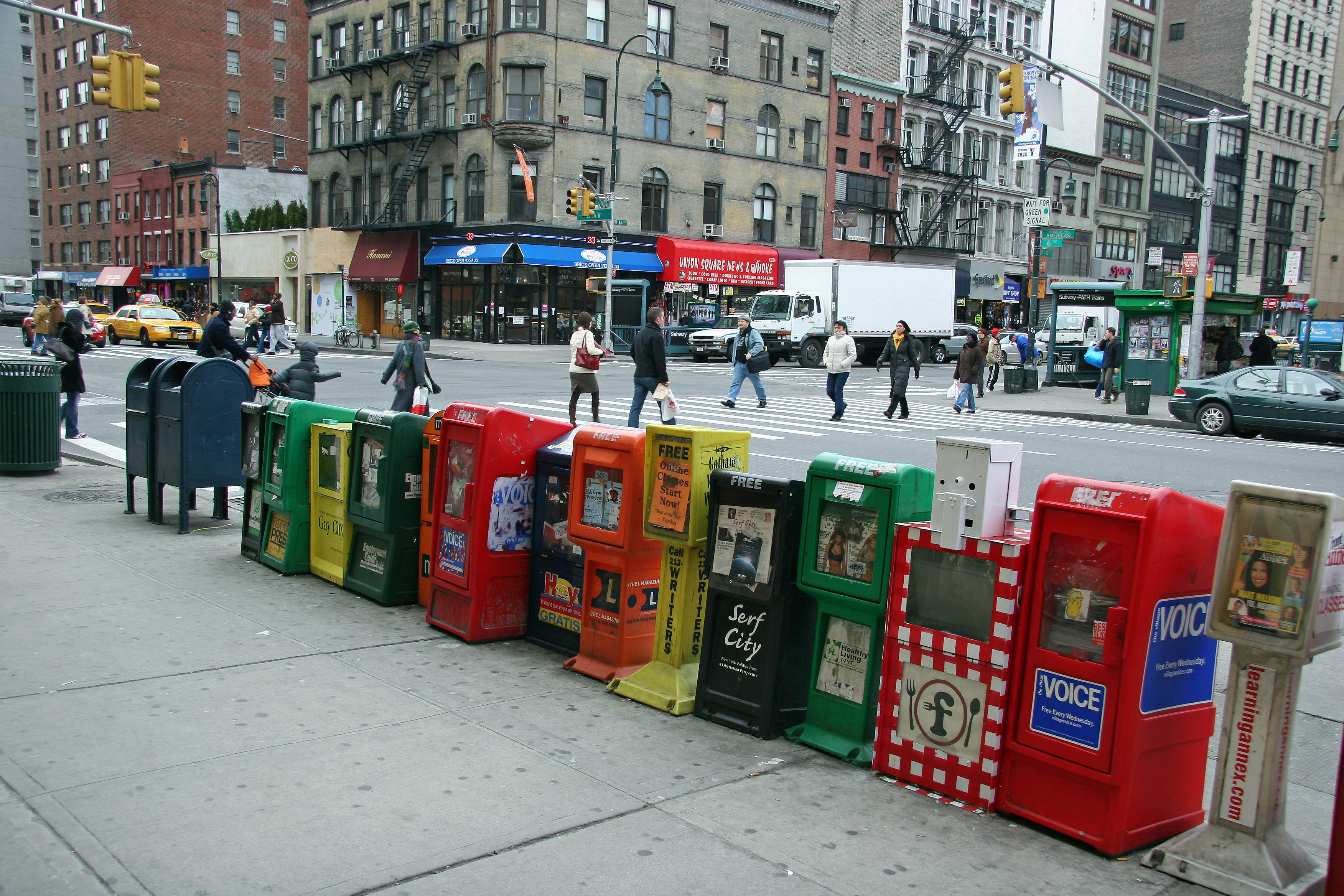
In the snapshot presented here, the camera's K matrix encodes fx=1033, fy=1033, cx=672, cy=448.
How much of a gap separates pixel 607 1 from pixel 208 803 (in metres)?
44.2

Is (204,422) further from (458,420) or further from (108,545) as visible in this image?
(458,420)

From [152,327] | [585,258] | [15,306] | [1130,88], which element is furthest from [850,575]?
[1130,88]

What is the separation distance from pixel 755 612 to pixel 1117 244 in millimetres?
71013

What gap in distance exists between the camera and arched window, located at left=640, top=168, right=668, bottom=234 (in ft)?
150

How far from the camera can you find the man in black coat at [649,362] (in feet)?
50.0

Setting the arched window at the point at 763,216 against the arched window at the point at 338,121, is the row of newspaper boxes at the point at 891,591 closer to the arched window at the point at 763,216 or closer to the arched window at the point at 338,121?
the arched window at the point at 763,216

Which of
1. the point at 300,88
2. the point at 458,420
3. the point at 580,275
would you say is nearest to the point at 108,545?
the point at 458,420

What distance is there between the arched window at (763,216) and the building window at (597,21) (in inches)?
415

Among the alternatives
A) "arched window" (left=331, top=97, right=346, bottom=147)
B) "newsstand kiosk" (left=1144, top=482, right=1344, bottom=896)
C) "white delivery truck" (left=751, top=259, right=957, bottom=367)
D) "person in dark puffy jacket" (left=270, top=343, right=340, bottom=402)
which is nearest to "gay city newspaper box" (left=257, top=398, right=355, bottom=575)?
"person in dark puffy jacket" (left=270, top=343, right=340, bottom=402)

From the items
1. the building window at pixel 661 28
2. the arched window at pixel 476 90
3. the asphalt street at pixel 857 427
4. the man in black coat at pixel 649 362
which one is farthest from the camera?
the building window at pixel 661 28

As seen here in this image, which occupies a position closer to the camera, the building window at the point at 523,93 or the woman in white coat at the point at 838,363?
the woman in white coat at the point at 838,363

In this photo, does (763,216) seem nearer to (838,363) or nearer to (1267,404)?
(838,363)

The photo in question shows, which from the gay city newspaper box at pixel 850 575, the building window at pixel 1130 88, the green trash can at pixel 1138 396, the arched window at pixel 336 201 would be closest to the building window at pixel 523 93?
the arched window at pixel 336 201

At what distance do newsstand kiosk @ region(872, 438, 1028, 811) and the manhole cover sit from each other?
27.3 feet
